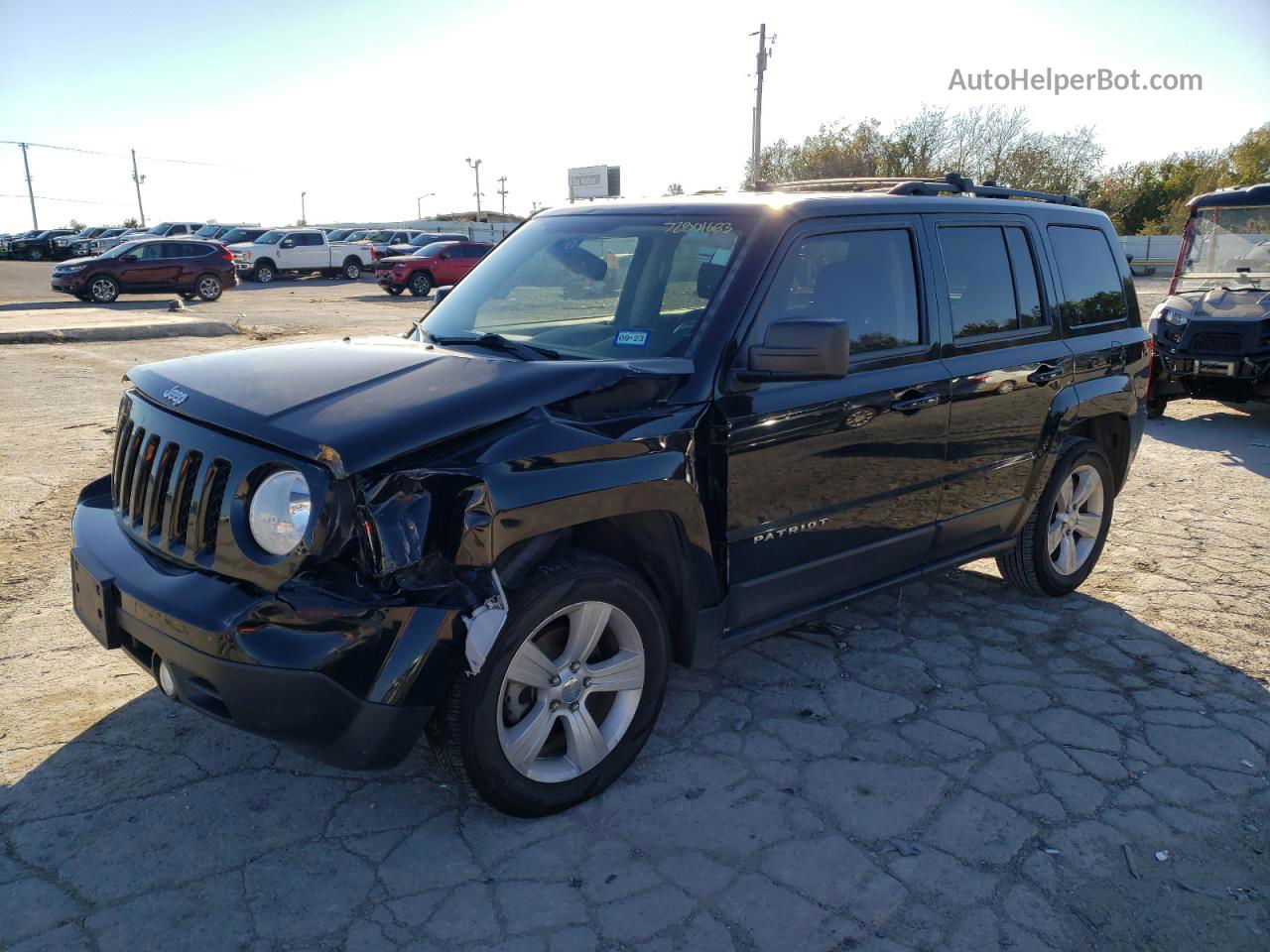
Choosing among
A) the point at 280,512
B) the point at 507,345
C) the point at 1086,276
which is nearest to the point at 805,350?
the point at 507,345

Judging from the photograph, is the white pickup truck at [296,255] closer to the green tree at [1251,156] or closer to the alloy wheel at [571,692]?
the alloy wheel at [571,692]

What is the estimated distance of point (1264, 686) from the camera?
Answer: 4266 millimetres

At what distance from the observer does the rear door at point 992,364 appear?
4242 millimetres

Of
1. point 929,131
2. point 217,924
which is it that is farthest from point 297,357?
point 929,131

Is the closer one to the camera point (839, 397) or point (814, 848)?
point (814, 848)

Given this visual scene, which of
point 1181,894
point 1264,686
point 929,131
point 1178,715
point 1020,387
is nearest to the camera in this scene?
point 1181,894

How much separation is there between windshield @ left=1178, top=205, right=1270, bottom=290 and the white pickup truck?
29.9m

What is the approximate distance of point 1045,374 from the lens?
184 inches

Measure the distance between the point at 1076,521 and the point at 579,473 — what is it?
3518 mm

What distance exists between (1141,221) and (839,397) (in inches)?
2334

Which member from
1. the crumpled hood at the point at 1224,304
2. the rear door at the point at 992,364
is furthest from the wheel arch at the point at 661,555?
the crumpled hood at the point at 1224,304

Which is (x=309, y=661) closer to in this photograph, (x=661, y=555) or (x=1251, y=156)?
(x=661, y=555)

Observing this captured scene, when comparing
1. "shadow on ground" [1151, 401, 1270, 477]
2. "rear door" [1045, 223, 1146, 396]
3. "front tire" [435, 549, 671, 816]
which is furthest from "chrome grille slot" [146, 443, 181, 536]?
"shadow on ground" [1151, 401, 1270, 477]

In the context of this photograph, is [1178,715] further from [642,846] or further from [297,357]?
[297,357]
